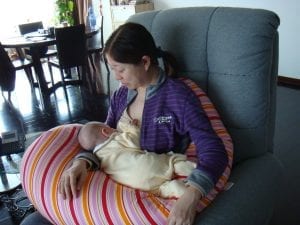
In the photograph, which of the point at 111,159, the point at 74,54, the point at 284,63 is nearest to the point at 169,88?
the point at 111,159

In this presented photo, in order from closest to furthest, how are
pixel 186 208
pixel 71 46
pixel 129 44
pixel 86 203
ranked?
1. pixel 186 208
2. pixel 86 203
3. pixel 129 44
4. pixel 71 46

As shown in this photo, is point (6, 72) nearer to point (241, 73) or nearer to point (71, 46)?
point (71, 46)

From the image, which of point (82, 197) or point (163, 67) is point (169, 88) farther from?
point (82, 197)

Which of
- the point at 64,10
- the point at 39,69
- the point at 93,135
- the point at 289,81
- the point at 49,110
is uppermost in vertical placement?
the point at 64,10

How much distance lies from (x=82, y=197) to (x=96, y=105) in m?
2.40

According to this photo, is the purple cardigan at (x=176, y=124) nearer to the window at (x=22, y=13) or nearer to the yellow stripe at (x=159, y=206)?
the yellow stripe at (x=159, y=206)

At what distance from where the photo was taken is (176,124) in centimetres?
113

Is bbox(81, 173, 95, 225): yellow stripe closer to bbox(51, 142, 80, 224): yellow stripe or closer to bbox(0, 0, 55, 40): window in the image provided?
bbox(51, 142, 80, 224): yellow stripe

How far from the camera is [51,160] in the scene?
1138 mm

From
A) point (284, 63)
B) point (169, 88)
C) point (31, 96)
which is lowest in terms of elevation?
point (31, 96)

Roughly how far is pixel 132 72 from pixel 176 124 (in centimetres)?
25

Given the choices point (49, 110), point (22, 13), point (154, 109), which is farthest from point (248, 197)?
point (22, 13)

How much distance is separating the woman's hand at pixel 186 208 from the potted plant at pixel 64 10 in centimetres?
499

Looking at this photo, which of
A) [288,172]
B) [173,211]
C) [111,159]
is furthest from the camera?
[288,172]
